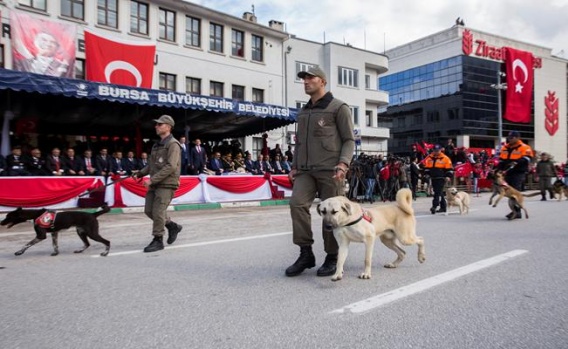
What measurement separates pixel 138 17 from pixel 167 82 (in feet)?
13.9

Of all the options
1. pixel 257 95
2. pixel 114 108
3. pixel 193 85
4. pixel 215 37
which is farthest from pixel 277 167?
pixel 215 37

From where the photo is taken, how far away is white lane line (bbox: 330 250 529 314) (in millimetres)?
3480

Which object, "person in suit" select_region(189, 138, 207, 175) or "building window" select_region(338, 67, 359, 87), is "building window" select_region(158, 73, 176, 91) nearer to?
"person in suit" select_region(189, 138, 207, 175)

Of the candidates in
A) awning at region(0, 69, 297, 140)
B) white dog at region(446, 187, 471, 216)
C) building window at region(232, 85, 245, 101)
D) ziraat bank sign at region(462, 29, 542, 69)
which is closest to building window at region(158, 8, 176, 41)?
building window at region(232, 85, 245, 101)

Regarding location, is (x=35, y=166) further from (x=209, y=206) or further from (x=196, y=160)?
(x=209, y=206)

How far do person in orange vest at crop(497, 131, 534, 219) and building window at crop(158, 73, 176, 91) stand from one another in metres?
20.5

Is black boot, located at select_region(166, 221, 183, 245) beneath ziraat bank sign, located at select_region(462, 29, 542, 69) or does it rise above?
beneath

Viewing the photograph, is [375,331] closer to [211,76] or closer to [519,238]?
[519,238]

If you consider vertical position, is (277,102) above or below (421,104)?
below

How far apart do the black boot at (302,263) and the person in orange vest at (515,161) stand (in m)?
7.74

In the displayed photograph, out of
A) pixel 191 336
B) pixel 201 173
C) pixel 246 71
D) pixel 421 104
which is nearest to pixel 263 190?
pixel 201 173

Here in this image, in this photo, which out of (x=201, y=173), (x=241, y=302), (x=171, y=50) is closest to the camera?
(x=241, y=302)

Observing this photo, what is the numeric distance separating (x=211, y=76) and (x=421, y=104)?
4581 centimetres

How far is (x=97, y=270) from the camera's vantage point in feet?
16.5
